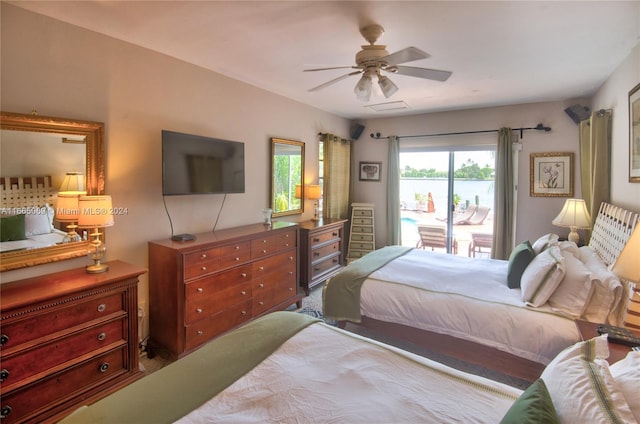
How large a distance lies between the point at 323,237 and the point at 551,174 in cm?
324

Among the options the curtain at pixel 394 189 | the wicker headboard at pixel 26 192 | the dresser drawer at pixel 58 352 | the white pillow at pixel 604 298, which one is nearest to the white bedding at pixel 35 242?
the wicker headboard at pixel 26 192

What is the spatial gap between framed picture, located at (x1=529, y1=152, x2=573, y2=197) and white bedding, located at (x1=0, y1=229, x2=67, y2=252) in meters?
5.35

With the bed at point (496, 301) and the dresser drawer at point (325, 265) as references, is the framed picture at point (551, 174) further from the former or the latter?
the dresser drawer at point (325, 265)

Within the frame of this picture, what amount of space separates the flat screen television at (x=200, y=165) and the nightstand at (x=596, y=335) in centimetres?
298

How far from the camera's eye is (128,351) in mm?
2213

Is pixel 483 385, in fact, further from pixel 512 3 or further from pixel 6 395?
pixel 6 395

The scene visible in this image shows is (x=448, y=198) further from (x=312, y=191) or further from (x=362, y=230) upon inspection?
(x=312, y=191)

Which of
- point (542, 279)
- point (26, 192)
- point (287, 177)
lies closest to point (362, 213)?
point (287, 177)

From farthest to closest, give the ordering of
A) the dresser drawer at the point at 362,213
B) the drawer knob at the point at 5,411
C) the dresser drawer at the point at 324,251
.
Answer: the dresser drawer at the point at 362,213 < the dresser drawer at the point at 324,251 < the drawer knob at the point at 5,411

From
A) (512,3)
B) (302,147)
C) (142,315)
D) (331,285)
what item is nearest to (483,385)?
(331,285)

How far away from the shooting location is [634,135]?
2475 mm

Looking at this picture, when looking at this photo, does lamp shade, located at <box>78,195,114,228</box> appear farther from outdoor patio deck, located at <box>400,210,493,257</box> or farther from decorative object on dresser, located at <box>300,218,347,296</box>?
outdoor patio deck, located at <box>400,210,493,257</box>

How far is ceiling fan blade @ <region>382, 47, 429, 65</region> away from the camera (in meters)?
1.96

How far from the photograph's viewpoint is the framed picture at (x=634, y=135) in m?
2.40
